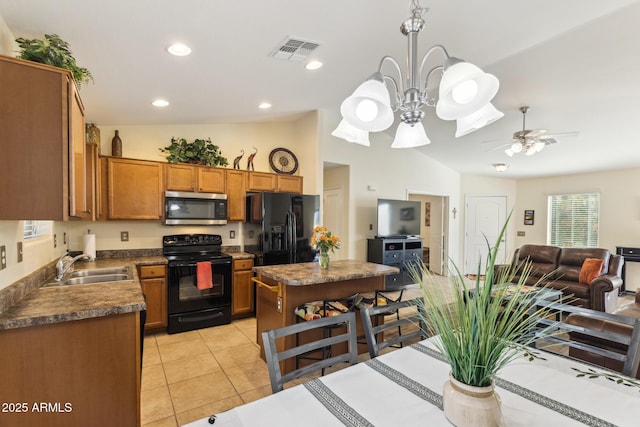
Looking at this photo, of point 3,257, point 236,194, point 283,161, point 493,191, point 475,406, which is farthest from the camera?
point 493,191

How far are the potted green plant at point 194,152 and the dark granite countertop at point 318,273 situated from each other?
2.12 metres

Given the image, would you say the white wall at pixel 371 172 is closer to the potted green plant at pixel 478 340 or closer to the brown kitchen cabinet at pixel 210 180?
the brown kitchen cabinet at pixel 210 180

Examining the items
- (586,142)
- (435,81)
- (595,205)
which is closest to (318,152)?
(435,81)

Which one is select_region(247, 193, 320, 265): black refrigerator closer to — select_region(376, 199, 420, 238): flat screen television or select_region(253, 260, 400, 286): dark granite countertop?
select_region(253, 260, 400, 286): dark granite countertop

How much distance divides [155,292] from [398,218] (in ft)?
14.0

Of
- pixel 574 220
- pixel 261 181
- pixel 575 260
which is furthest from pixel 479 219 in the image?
pixel 261 181

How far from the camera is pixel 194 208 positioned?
4219 mm

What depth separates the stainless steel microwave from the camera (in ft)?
13.3

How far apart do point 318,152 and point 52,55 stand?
137 inches

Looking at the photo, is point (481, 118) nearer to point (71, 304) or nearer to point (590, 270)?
point (71, 304)

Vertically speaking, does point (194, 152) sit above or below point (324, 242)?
above

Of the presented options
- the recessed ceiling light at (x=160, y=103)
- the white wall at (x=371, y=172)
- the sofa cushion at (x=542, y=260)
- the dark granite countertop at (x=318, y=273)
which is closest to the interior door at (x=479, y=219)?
the white wall at (x=371, y=172)

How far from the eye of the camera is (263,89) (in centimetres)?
346

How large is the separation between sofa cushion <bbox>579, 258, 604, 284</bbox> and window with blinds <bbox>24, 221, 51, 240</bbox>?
6821mm
